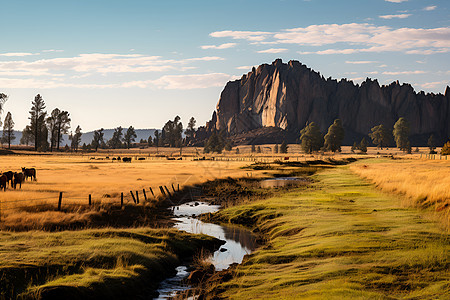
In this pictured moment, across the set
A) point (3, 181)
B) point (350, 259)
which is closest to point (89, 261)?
point (350, 259)

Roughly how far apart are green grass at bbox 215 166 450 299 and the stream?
1502mm

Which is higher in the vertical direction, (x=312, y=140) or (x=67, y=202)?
(x=312, y=140)

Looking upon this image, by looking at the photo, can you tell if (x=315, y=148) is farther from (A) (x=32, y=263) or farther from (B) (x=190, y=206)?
(A) (x=32, y=263)

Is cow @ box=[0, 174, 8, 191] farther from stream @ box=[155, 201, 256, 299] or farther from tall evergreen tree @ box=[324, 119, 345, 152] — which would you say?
tall evergreen tree @ box=[324, 119, 345, 152]

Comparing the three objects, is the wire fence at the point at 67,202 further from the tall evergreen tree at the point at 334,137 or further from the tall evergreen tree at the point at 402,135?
the tall evergreen tree at the point at 402,135

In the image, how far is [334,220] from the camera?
23.4 m

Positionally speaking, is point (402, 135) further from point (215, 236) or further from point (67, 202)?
point (67, 202)

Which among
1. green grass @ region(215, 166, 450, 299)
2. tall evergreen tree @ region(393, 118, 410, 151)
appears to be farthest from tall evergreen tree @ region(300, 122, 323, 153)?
green grass @ region(215, 166, 450, 299)

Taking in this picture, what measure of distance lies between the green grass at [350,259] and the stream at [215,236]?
1.50 meters

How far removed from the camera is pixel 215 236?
86.9 ft

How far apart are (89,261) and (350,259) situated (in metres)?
9.92

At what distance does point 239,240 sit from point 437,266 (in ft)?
43.3

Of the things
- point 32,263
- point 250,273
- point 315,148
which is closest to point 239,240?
Answer: point 250,273

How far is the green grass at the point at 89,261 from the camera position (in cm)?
1388
